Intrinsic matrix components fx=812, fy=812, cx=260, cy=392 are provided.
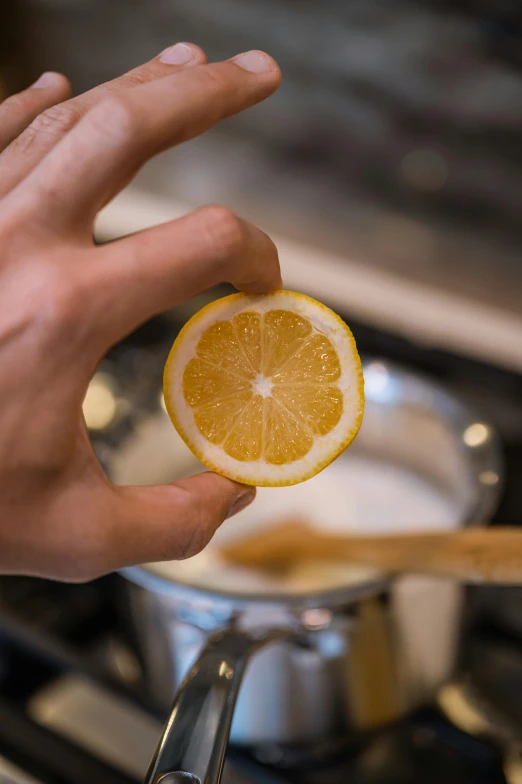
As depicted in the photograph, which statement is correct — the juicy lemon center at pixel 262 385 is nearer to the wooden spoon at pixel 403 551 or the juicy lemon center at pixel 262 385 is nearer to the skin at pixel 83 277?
the skin at pixel 83 277

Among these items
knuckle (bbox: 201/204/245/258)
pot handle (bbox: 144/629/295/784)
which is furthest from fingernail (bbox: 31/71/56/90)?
pot handle (bbox: 144/629/295/784)

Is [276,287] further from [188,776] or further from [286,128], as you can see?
[286,128]

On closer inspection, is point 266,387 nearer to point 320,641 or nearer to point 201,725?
point 201,725

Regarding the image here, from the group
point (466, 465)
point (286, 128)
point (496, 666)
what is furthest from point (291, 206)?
point (496, 666)

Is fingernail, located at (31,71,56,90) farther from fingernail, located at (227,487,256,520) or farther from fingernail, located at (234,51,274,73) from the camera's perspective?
fingernail, located at (227,487,256,520)

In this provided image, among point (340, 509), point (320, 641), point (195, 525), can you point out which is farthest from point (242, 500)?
point (340, 509)

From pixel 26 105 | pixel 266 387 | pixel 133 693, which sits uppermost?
pixel 26 105

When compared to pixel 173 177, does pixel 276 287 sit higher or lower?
higher
